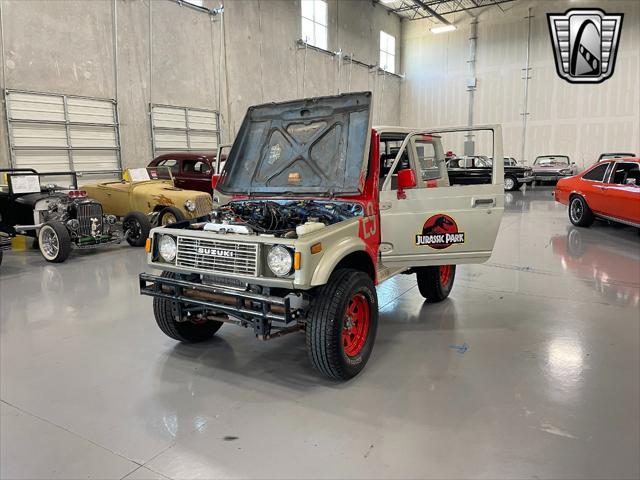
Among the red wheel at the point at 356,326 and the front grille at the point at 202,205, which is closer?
the red wheel at the point at 356,326

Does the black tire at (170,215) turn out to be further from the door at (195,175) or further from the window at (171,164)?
the window at (171,164)

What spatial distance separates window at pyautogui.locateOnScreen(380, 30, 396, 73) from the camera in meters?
22.1

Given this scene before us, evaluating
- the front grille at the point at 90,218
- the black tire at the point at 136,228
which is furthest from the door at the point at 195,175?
the front grille at the point at 90,218

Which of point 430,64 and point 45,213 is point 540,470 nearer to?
point 45,213

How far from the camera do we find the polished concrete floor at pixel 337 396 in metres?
2.28

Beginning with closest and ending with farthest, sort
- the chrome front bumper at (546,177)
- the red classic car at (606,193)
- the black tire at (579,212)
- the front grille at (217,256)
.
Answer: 1. the front grille at (217,256)
2. the red classic car at (606,193)
3. the black tire at (579,212)
4. the chrome front bumper at (546,177)

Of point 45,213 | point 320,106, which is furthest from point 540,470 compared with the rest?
point 45,213

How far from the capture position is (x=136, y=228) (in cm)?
782

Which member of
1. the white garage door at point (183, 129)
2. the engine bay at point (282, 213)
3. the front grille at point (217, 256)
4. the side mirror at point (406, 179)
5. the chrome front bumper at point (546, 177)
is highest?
the white garage door at point (183, 129)

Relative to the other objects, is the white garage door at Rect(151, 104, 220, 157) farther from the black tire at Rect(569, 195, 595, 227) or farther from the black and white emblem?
the black and white emblem

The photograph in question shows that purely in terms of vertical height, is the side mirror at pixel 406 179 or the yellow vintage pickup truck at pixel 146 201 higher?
the side mirror at pixel 406 179

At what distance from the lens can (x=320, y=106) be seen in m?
3.87

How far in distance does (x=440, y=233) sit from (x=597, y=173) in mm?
6885

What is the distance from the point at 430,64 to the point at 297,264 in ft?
76.3
